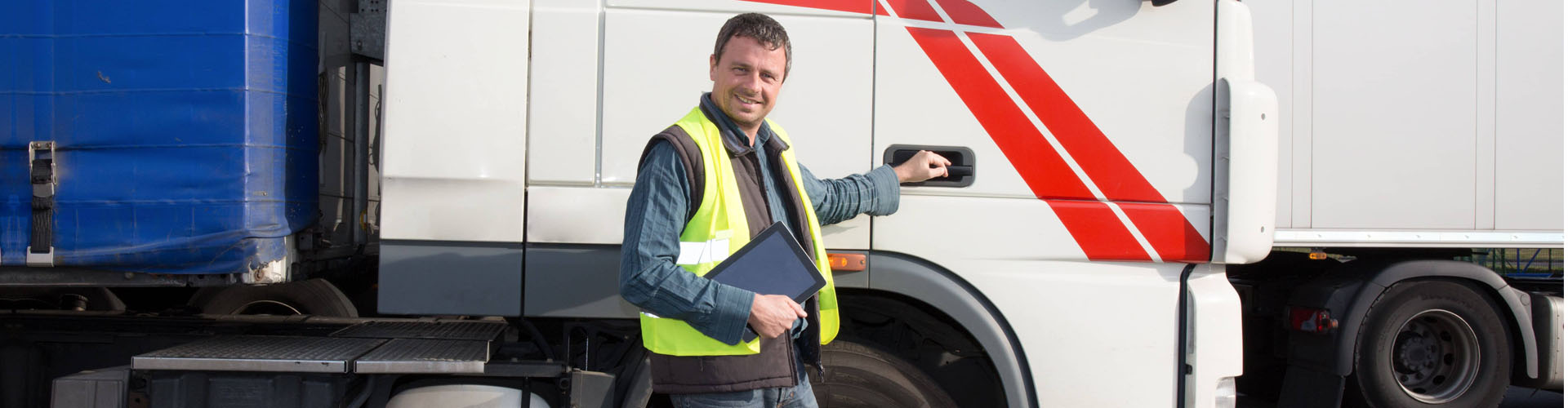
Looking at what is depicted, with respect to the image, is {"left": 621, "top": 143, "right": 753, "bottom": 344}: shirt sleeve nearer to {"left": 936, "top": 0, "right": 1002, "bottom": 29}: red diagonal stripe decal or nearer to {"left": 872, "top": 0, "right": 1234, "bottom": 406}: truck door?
{"left": 872, "top": 0, "right": 1234, "bottom": 406}: truck door

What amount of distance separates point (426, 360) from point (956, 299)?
1529mm

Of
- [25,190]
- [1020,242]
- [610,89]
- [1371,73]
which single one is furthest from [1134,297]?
[25,190]

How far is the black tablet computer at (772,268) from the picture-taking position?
1.91 meters

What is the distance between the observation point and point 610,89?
2518mm

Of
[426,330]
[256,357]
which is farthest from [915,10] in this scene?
[256,357]

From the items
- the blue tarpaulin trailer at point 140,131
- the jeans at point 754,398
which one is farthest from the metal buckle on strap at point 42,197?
the jeans at point 754,398

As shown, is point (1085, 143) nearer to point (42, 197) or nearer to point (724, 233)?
point (724, 233)

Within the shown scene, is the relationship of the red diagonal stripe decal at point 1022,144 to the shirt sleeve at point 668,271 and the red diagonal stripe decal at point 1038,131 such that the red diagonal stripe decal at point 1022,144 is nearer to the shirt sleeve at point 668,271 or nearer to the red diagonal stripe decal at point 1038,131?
the red diagonal stripe decal at point 1038,131

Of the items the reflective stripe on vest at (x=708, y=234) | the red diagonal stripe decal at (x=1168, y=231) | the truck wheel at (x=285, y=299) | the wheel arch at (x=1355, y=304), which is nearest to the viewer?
the reflective stripe on vest at (x=708, y=234)

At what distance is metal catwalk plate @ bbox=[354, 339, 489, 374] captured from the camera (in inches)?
98.5

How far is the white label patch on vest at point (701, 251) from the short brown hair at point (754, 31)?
42cm

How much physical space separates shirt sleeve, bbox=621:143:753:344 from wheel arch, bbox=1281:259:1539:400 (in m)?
3.17

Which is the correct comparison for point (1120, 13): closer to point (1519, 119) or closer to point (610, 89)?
point (610, 89)

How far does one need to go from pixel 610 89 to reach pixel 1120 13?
1524 mm
